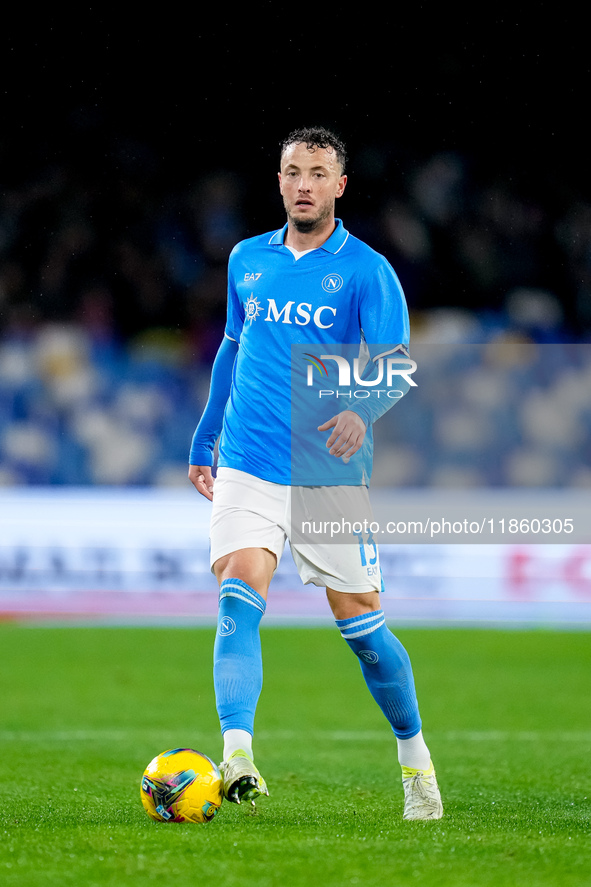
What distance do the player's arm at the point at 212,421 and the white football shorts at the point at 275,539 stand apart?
34 cm

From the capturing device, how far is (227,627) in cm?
343

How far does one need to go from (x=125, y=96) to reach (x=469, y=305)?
4052mm

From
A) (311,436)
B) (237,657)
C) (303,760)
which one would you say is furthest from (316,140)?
(303,760)

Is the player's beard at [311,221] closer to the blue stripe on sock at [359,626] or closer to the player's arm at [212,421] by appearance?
the player's arm at [212,421]

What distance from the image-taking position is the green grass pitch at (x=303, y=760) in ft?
9.03

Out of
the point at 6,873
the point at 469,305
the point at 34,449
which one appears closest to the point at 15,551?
the point at 34,449

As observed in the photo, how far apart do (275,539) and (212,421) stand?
584mm

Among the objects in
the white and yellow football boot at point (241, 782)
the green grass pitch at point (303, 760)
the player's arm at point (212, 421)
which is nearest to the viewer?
the green grass pitch at point (303, 760)

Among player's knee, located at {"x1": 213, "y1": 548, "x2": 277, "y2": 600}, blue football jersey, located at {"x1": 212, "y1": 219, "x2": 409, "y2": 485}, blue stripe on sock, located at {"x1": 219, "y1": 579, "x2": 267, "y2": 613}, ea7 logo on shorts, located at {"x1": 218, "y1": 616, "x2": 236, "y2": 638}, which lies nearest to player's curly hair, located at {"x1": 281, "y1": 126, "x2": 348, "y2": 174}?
blue football jersey, located at {"x1": 212, "y1": 219, "x2": 409, "y2": 485}

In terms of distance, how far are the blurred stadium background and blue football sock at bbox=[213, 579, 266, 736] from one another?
6.53 metres

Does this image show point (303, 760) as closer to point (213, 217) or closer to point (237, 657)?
point (237, 657)

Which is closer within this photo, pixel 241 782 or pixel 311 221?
pixel 241 782

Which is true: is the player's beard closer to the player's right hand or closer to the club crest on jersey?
the club crest on jersey

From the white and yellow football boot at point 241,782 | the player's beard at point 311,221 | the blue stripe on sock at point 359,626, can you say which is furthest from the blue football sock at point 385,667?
the player's beard at point 311,221
